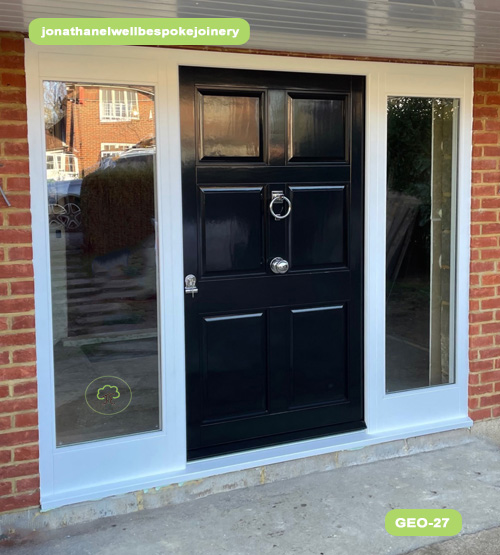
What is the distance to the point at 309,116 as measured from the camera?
4008 mm

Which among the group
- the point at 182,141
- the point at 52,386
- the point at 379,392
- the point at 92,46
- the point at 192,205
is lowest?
the point at 379,392

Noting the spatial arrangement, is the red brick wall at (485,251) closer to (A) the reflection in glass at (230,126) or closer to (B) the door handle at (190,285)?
(A) the reflection in glass at (230,126)

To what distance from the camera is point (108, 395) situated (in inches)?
145

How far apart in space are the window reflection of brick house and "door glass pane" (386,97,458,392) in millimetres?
1584

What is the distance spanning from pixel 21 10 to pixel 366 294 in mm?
2539

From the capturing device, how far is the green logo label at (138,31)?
3070 mm

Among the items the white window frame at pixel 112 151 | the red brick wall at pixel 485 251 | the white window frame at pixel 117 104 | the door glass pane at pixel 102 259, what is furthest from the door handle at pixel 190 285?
the red brick wall at pixel 485 251

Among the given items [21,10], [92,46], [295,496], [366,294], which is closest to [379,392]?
[366,294]

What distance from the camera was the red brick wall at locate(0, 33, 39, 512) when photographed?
3.27 m

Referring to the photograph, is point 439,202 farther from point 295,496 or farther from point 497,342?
point 295,496

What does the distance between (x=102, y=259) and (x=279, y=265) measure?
3.39 ft

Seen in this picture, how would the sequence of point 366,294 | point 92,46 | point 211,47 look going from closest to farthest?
1. point 92,46
2. point 211,47
3. point 366,294

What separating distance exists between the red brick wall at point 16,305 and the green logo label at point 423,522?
1.88 m

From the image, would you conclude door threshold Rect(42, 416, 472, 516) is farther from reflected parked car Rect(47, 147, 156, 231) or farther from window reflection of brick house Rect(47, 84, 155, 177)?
window reflection of brick house Rect(47, 84, 155, 177)
